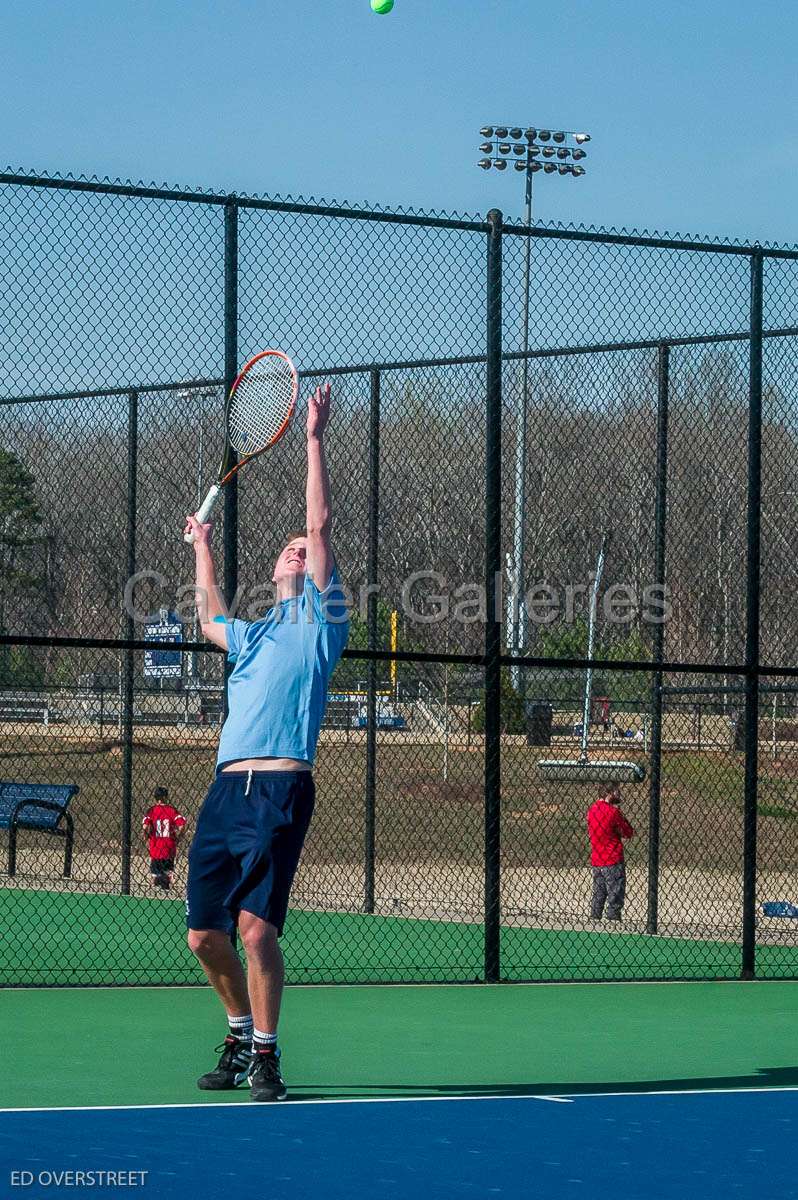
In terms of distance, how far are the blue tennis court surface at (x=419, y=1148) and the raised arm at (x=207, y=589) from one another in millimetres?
1608

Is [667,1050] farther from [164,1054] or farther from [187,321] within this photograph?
[187,321]

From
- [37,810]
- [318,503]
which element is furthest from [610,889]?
[318,503]

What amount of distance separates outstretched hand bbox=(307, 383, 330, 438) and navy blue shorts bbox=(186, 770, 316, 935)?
3.66ft

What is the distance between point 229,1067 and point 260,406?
2.55 m

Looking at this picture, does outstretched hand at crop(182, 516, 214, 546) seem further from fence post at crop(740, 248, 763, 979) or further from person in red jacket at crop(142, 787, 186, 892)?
person in red jacket at crop(142, 787, 186, 892)

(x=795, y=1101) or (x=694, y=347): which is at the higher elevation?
(x=694, y=347)

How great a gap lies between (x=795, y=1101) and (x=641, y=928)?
669 centimetres

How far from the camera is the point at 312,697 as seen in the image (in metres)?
6.77

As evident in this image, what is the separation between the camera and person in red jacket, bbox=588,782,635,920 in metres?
14.4

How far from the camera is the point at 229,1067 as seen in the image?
270 inches

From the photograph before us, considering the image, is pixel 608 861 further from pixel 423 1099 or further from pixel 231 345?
pixel 423 1099

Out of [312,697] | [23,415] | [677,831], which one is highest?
[23,415]

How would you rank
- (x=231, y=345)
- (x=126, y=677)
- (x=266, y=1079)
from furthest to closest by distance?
1. (x=126, y=677)
2. (x=231, y=345)
3. (x=266, y=1079)

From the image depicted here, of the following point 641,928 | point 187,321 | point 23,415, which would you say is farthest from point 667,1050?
point 23,415
